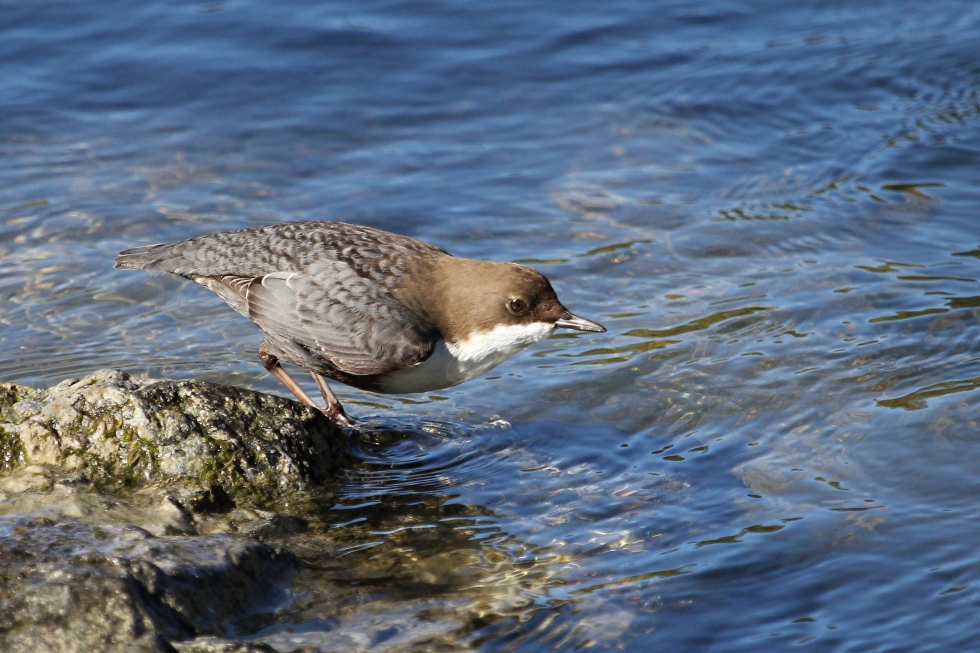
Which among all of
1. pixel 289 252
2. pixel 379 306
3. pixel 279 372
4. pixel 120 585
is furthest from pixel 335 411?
pixel 120 585

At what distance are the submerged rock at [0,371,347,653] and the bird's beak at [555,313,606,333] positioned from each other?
3.63ft

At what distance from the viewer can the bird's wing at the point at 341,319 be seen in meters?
4.98

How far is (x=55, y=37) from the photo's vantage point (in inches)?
429

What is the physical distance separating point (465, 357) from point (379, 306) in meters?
0.46

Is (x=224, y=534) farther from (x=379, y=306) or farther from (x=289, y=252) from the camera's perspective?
(x=289, y=252)

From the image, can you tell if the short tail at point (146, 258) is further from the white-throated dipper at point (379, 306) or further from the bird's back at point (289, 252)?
the white-throated dipper at point (379, 306)

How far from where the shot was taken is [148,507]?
4.07 meters

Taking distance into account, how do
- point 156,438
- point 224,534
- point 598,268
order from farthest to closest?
point 598,268
point 156,438
point 224,534

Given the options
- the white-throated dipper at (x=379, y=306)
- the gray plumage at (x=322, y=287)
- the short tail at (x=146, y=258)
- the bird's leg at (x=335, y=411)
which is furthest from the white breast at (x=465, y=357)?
the short tail at (x=146, y=258)

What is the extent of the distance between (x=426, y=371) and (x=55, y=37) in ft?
24.9

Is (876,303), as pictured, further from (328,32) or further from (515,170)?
(328,32)

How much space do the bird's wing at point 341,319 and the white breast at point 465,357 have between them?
0.11 meters

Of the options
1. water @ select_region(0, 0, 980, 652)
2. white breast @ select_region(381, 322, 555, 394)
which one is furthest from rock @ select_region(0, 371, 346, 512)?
white breast @ select_region(381, 322, 555, 394)

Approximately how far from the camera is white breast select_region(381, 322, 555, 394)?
201 inches
